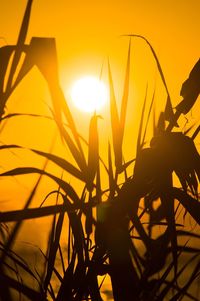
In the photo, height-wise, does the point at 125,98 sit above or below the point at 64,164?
above

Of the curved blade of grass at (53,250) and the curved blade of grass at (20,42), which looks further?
the curved blade of grass at (53,250)

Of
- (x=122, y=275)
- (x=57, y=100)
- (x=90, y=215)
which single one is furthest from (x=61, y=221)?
(x=57, y=100)

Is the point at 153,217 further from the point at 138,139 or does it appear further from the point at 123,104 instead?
the point at 123,104

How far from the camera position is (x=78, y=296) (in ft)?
3.20

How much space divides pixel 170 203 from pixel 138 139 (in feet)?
0.84

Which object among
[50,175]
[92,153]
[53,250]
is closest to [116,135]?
[92,153]

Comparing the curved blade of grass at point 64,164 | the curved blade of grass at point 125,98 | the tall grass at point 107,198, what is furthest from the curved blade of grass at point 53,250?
the curved blade of grass at point 125,98

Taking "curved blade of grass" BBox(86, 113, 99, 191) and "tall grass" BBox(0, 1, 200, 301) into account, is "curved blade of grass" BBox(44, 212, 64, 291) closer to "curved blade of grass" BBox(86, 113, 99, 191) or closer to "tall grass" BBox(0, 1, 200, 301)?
"tall grass" BBox(0, 1, 200, 301)

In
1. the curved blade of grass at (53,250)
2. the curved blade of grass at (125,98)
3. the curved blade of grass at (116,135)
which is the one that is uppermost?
the curved blade of grass at (125,98)

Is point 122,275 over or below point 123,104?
below

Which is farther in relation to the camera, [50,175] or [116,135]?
[116,135]

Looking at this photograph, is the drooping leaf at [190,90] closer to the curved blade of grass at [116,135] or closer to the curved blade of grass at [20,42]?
the curved blade of grass at [116,135]

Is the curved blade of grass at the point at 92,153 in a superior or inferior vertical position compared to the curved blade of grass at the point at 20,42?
inferior

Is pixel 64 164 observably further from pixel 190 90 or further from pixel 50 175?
pixel 190 90
